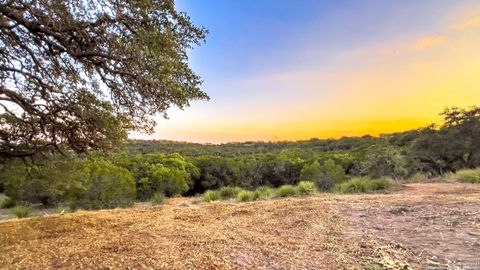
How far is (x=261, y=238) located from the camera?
18.4 ft

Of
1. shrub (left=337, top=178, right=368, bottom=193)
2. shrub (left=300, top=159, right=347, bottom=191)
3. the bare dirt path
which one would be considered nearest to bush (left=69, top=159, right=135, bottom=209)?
shrub (left=337, top=178, right=368, bottom=193)

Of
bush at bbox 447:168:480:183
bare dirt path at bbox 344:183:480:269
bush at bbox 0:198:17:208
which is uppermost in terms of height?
bare dirt path at bbox 344:183:480:269

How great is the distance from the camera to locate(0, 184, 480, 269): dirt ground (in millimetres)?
4469

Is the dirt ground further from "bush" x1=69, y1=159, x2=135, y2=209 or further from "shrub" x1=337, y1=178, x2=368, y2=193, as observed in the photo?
"bush" x1=69, y1=159, x2=135, y2=209

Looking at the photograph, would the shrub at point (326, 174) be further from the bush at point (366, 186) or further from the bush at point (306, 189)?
the bush at point (306, 189)

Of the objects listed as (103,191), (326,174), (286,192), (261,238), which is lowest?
(326,174)

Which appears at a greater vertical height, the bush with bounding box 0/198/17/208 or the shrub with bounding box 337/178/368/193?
the shrub with bounding box 337/178/368/193

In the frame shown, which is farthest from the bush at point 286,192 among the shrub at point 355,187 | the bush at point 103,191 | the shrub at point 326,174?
the shrub at point 326,174

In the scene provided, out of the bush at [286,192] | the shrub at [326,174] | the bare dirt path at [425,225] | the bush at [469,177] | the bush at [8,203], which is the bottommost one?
the bush at [8,203]

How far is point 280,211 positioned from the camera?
7.85 m

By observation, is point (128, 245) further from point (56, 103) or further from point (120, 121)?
point (56, 103)

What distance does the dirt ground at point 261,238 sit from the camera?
4.47m

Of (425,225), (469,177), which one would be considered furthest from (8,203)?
(469,177)

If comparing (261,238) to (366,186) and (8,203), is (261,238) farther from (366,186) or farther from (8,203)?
(8,203)
